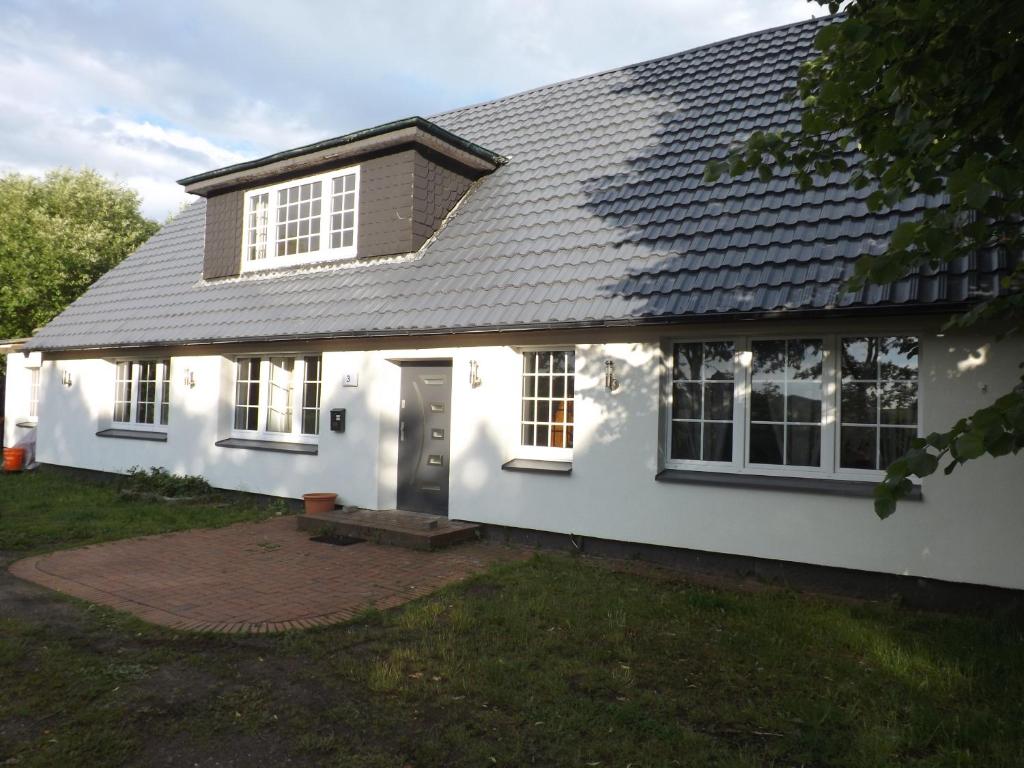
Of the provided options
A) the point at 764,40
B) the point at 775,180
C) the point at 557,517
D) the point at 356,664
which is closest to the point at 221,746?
the point at 356,664

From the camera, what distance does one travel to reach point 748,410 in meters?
7.50

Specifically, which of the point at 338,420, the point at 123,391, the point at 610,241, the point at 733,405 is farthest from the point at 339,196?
the point at 733,405

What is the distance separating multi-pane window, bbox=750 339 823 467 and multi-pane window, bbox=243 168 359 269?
6.95 metres

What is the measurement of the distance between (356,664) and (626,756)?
205 cm

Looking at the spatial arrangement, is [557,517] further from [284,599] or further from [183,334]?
[183,334]

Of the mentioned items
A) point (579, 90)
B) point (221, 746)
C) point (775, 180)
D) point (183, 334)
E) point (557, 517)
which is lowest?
point (221, 746)

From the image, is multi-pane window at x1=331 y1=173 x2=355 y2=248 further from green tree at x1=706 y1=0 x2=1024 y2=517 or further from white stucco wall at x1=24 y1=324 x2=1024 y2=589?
green tree at x1=706 y1=0 x2=1024 y2=517

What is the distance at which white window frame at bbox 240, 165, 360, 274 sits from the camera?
1179 centimetres

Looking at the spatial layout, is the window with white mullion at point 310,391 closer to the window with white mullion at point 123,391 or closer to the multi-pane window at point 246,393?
the multi-pane window at point 246,393

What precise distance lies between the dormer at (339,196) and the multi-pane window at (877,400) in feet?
21.3

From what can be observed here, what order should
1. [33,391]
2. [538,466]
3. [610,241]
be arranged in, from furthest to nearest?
[33,391], [610,241], [538,466]

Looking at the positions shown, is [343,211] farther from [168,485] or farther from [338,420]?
[168,485]

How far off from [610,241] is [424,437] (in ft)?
11.9

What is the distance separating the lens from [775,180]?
8438 mm
